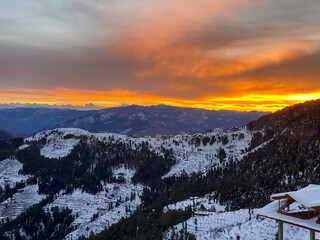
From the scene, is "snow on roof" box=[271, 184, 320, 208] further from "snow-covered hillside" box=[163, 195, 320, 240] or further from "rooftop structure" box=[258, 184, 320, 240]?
"snow-covered hillside" box=[163, 195, 320, 240]

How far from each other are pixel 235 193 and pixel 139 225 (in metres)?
43.4

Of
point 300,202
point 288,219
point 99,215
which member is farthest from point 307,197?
point 99,215

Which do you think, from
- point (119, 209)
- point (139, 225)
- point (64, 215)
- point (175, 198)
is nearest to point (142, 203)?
point (119, 209)

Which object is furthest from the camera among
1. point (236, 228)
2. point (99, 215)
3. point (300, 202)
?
point (99, 215)

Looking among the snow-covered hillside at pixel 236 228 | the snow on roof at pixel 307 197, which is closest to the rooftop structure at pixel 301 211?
the snow on roof at pixel 307 197

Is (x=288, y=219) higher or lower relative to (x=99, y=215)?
higher

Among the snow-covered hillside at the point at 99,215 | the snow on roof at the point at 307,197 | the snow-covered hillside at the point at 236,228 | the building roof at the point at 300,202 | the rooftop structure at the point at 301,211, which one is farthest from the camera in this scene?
the snow-covered hillside at the point at 99,215

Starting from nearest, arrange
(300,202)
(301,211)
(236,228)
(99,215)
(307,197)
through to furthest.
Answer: (300,202)
(307,197)
(301,211)
(236,228)
(99,215)

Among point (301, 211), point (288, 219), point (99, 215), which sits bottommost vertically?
point (99, 215)

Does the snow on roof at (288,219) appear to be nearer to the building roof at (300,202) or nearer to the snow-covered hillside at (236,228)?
the building roof at (300,202)

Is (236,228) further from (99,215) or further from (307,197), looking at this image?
Answer: (99,215)

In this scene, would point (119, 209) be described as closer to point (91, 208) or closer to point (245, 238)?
point (91, 208)

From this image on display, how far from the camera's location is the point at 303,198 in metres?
17.2

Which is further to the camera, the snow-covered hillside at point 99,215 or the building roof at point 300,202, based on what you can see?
the snow-covered hillside at point 99,215
